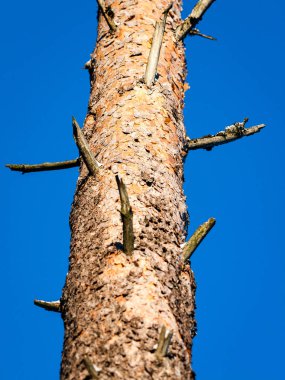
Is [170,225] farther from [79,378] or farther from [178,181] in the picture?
[79,378]

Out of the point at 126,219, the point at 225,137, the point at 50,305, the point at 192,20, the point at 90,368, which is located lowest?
the point at 90,368

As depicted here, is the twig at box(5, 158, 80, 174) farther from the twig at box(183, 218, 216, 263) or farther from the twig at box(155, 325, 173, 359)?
the twig at box(155, 325, 173, 359)

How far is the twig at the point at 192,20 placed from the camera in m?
3.26

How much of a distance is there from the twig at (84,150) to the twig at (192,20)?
1335 millimetres

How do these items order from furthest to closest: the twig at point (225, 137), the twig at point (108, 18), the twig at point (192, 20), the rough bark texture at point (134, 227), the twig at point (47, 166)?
the twig at point (192, 20) < the twig at point (108, 18) < the twig at point (225, 137) < the twig at point (47, 166) < the rough bark texture at point (134, 227)

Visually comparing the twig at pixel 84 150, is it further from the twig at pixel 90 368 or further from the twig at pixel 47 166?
the twig at pixel 90 368

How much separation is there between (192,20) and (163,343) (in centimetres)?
231

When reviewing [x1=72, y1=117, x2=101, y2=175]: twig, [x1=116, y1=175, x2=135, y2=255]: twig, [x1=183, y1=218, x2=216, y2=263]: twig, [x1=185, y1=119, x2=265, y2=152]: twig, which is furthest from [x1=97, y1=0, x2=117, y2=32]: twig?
[x1=116, y1=175, x2=135, y2=255]: twig

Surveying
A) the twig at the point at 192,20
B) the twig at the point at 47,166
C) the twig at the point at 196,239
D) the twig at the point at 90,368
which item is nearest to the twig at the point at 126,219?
the twig at the point at 196,239

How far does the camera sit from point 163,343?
5.56ft

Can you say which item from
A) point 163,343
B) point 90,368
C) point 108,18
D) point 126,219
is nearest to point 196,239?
point 126,219

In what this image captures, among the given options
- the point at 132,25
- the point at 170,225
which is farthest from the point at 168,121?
the point at 132,25

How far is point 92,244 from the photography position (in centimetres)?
209

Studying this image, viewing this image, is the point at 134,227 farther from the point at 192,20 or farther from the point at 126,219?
the point at 192,20
